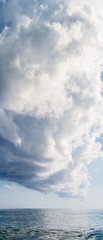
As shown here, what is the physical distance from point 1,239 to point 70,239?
563 inches

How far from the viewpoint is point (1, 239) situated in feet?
105

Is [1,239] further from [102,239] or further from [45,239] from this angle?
[102,239]

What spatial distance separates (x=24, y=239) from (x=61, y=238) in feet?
25.6

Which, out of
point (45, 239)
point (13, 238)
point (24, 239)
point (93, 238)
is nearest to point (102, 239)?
point (93, 238)

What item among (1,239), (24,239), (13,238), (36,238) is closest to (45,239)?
(36,238)

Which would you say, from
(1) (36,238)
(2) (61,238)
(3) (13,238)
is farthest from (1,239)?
(2) (61,238)

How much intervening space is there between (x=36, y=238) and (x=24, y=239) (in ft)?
8.27

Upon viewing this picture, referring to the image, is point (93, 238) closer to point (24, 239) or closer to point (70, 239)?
point (70, 239)

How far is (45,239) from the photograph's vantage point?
3238 cm

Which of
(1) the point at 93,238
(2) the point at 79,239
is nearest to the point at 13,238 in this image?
(2) the point at 79,239

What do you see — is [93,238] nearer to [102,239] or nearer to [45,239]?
[102,239]

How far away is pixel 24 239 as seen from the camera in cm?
3266

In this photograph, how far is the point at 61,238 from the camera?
3256 centimetres

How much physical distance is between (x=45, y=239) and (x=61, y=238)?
3364 millimetres
